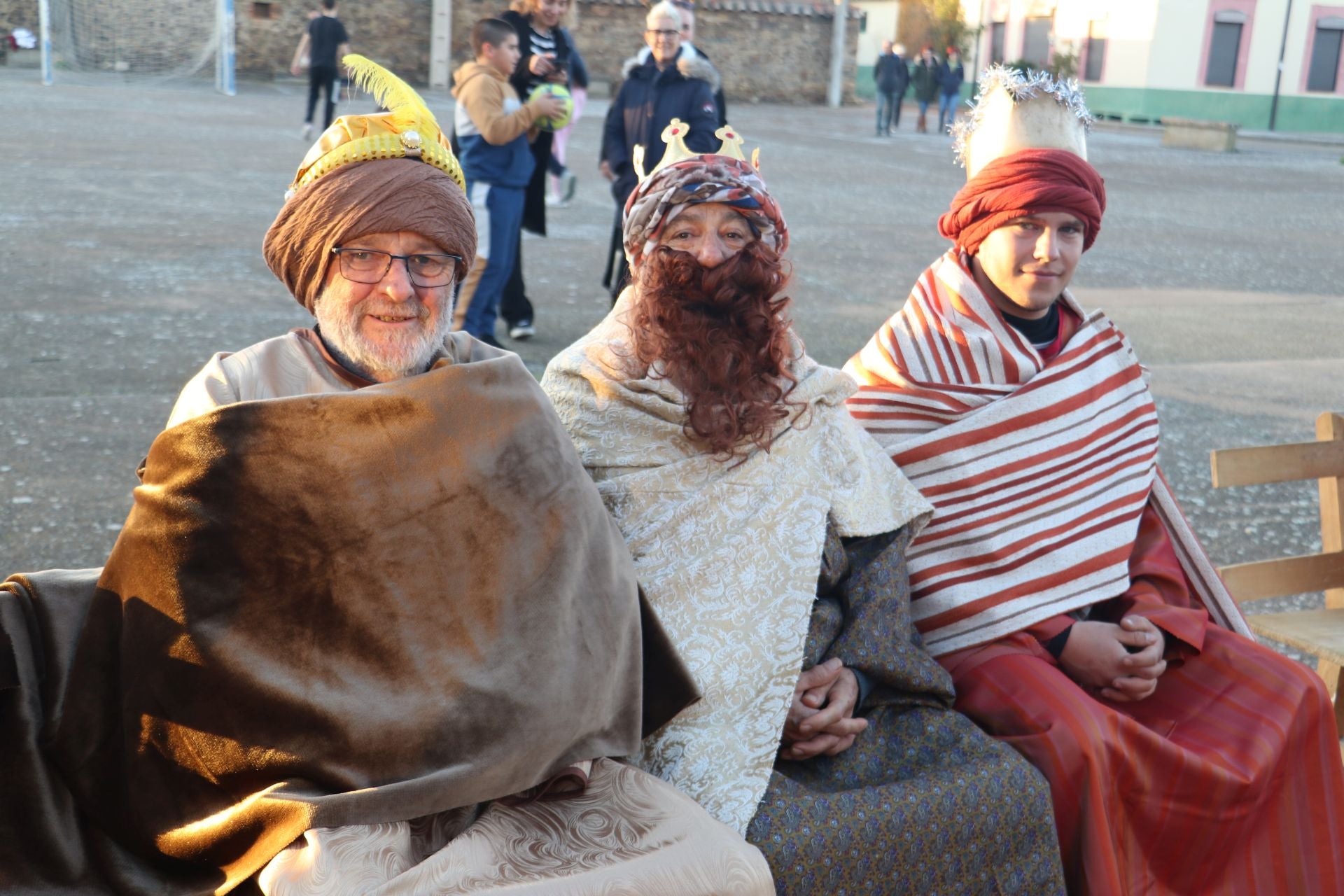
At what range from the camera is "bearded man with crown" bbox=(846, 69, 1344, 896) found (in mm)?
2670

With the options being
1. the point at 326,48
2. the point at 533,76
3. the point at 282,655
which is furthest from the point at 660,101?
the point at 326,48

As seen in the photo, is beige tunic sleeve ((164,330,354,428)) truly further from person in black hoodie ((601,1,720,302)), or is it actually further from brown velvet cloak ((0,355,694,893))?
person in black hoodie ((601,1,720,302))

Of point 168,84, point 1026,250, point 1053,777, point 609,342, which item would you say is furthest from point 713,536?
point 168,84

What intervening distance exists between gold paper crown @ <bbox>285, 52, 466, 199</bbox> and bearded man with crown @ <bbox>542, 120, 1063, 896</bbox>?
45 cm

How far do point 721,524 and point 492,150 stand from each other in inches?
176

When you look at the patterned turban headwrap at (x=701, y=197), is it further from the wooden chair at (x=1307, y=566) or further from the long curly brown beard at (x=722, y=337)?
the wooden chair at (x=1307, y=566)

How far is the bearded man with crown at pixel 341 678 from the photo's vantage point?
205cm

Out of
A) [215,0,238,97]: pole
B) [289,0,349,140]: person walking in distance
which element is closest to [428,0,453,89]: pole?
[215,0,238,97]: pole

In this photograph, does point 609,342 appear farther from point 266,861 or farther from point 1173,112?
point 1173,112

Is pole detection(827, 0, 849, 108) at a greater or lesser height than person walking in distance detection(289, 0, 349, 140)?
greater

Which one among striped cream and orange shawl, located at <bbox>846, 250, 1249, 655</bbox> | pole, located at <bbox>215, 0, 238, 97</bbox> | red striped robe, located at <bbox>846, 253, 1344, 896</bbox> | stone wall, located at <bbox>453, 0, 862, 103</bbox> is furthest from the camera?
stone wall, located at <bbox>453, 0, 862, 103</bbox>

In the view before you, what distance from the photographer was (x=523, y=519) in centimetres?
224

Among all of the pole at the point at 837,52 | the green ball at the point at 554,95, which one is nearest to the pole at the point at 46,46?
the pole at the point at 837,52

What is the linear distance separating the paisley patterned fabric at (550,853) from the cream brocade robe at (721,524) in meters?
0.22
